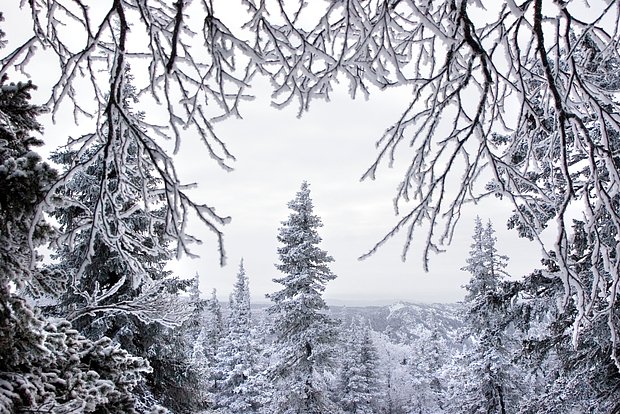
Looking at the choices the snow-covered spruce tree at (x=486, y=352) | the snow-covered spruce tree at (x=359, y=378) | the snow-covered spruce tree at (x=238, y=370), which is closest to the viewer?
the snow-covered spruce tree at (x=486, y=352)

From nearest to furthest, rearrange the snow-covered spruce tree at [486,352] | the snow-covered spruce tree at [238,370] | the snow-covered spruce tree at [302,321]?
1. the snow-covered spruce tree at [302,321]
2. the snow-covered spruce tree at [486,352]
3. the snow-covered spruce tree at [238,370]

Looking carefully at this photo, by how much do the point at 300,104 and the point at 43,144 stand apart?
80.9 inches

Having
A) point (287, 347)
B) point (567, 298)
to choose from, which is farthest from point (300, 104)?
point (287, 347)

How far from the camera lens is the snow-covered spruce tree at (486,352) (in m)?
16.8

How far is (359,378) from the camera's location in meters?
29.5

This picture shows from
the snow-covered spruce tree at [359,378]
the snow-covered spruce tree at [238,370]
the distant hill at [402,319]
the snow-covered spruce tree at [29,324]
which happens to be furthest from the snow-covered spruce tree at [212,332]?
the distant hill at [402,319]

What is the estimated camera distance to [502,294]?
7637 millimetres

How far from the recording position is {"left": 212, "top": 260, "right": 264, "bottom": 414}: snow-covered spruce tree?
24.3 m

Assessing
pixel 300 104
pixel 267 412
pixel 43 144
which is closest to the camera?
pixel 300 104

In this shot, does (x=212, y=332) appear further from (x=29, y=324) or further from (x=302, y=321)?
(x=29, y=324)

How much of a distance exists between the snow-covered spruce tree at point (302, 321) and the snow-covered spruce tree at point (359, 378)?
43.7 ft

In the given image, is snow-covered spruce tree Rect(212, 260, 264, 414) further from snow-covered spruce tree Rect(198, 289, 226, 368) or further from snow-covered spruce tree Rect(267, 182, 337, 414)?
snow-covered spruce tree Rect(267, 182, 337, 414)

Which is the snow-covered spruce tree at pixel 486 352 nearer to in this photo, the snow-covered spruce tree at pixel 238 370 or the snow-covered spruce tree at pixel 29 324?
the snow-covered spruce tree at pixel 238 370

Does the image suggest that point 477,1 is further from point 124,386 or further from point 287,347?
point 287,347
